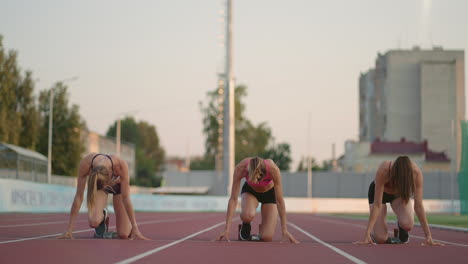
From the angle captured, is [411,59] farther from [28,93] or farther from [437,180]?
[28,93]

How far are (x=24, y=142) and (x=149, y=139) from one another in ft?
326

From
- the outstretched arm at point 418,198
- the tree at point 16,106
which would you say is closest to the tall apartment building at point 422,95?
the tree at point 16,106

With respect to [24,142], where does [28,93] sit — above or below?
above

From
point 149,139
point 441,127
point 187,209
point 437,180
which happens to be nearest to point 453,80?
point 441,127

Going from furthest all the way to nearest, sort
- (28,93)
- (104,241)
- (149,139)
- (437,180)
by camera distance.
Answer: (149,139), (437,180), (28,93), (104,241)

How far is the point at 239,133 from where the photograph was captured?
382 ft

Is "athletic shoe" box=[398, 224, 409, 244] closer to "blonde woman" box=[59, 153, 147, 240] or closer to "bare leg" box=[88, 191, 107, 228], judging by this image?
"blonde woman" box=[59, 153, 147, 240]

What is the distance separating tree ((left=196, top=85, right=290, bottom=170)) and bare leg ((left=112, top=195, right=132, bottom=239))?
321 ft

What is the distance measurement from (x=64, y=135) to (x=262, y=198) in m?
61.2

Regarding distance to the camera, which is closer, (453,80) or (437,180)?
(437,180)

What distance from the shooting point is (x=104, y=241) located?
11.7m

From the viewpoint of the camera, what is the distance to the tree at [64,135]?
70.1m

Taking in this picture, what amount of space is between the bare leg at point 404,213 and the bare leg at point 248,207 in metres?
2.35

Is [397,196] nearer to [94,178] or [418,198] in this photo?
[418,198]
